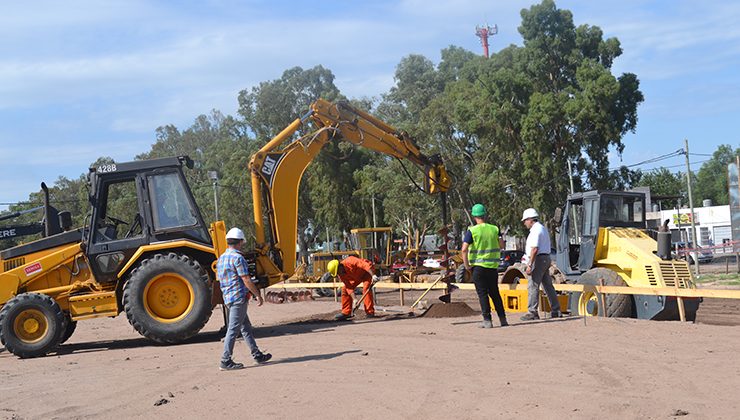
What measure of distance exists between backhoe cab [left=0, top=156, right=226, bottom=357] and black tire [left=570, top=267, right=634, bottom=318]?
21.8ft

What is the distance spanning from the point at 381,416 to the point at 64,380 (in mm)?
5533

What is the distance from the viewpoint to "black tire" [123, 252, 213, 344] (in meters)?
14.2

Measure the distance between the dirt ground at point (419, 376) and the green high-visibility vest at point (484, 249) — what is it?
112 centimetres

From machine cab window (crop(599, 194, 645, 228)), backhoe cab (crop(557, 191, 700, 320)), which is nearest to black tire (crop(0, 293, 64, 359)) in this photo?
backhoe cab (crop(557, 191, 700, 320))

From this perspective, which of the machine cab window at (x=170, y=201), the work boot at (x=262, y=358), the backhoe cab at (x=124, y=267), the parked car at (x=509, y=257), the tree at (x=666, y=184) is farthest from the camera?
the tree at (x=666, y=184)

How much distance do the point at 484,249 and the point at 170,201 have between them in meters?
5.67

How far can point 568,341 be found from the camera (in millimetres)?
11539

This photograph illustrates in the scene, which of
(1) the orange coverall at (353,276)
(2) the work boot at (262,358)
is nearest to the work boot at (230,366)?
A: (2) the work boot at (262,358)

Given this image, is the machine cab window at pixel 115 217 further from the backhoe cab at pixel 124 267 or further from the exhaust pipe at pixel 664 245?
the exhaust pipe at pixel 664 245

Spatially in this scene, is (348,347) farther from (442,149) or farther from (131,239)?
(442,149)

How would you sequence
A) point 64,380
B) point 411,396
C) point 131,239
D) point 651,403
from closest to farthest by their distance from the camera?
point 651,403 → point 411,396 → point 64,380 → point 131,239

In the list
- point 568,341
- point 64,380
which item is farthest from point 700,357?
point 64,380

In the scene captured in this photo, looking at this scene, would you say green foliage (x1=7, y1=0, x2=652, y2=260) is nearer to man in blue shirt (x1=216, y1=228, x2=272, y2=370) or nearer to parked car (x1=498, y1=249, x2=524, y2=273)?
parked car (x1=498, y1=249, x2=524, y2=273)

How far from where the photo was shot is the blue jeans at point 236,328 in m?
10.6
